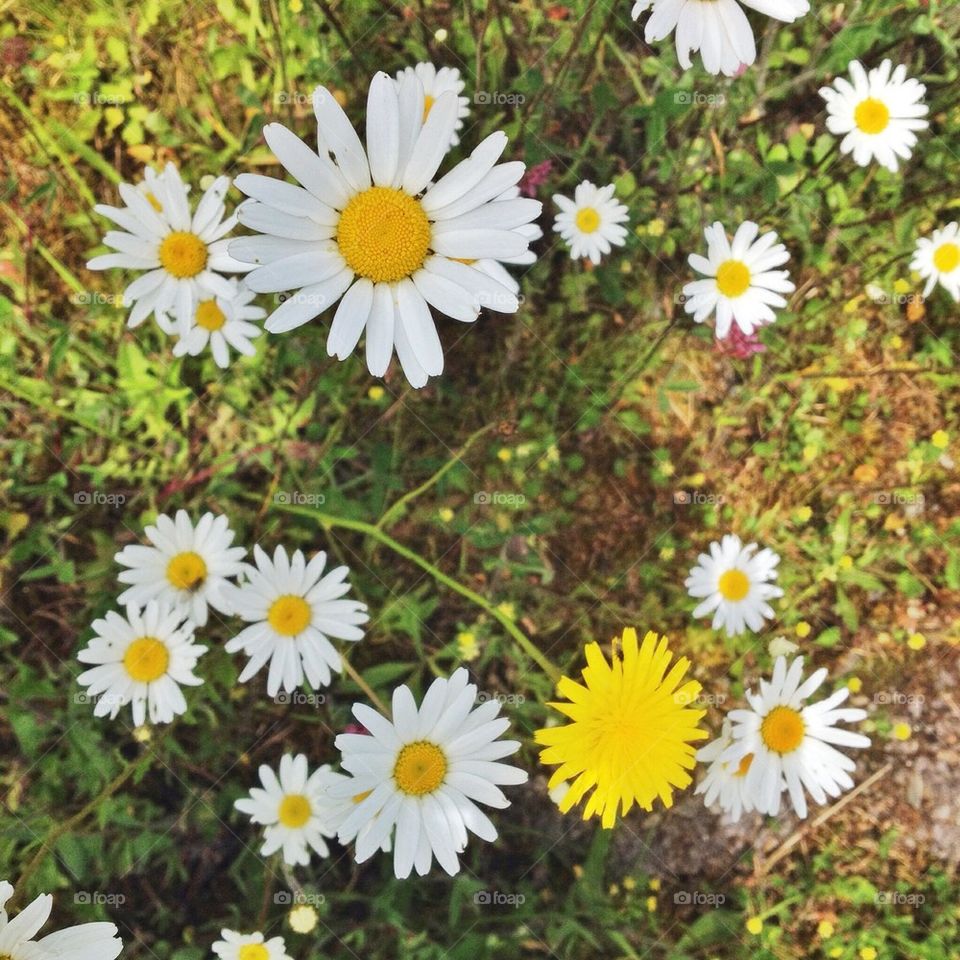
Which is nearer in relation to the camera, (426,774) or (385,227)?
(385,227)

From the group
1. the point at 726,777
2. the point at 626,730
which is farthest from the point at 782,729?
the point at 626,730

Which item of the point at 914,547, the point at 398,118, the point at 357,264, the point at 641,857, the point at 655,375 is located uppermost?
A: the point at 655,375

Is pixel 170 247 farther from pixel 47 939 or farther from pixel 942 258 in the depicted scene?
pixel 942 258

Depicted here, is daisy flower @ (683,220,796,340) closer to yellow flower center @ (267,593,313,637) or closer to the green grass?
the green grass

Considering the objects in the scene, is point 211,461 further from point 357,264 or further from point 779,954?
point 779,954

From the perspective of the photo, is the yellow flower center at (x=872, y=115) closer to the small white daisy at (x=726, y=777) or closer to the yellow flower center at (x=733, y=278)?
the yellow flower center at (x=733, y=278)

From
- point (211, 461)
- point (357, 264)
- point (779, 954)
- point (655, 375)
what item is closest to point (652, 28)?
point (357, 264)

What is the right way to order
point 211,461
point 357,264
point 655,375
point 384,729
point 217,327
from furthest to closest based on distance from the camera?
point 655,375
point 211,461
point 217,327
point 384,729
point 357,264

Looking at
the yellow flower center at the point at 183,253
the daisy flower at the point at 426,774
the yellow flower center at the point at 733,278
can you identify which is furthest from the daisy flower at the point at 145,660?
the yellow flower center at the point at 733,278

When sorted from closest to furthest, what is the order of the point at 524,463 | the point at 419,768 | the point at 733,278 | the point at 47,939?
the point at 47,939 → the point at 419,768 → the point at 733,278 → the point at 524,463
